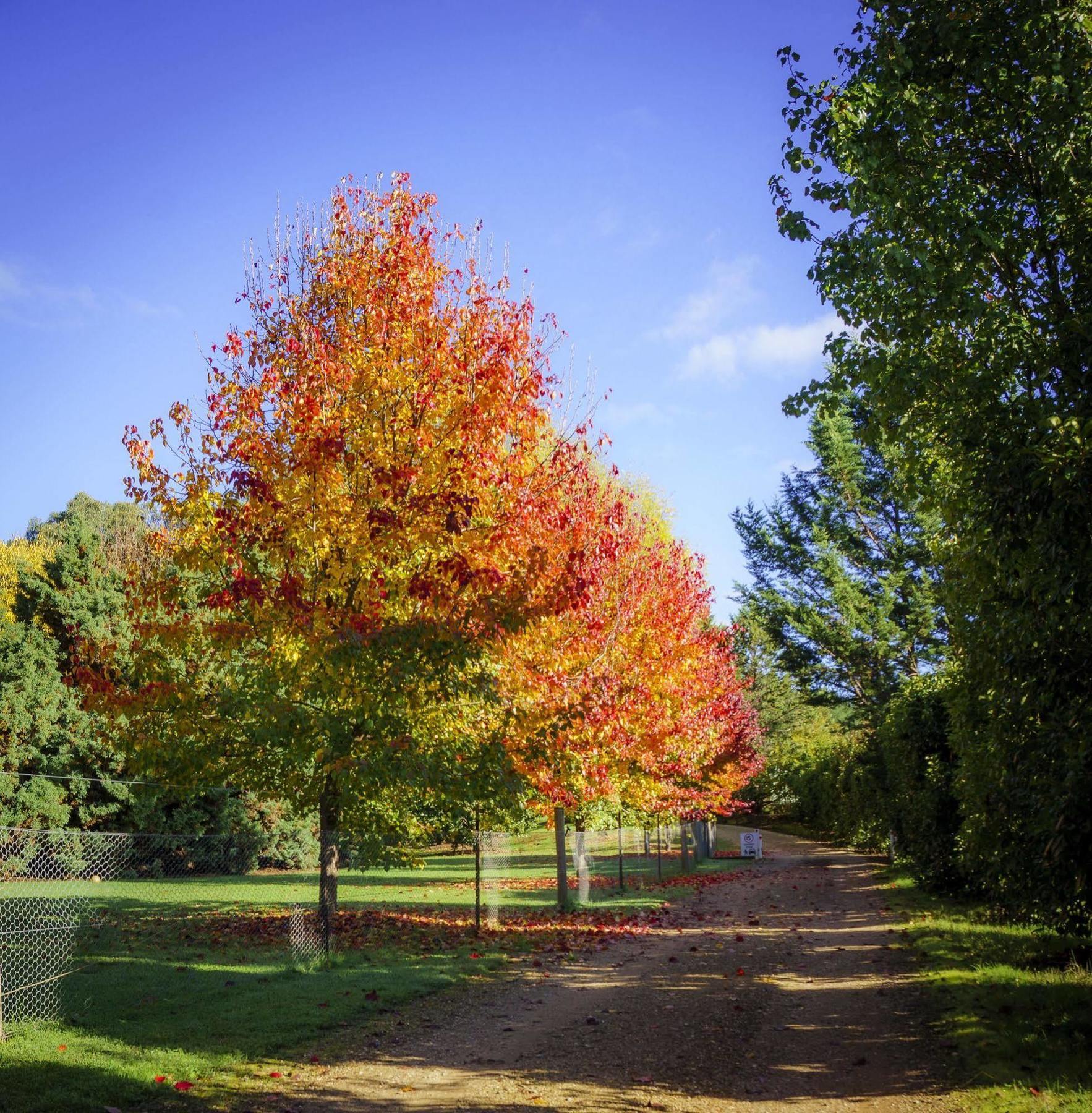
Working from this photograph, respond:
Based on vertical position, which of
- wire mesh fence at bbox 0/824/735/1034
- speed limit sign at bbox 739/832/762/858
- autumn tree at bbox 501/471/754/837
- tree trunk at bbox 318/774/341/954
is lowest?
speed limit sign at bbox 739/832/762/858

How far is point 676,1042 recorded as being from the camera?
27.1 ft

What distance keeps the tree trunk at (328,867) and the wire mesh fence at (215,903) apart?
0.04 metres

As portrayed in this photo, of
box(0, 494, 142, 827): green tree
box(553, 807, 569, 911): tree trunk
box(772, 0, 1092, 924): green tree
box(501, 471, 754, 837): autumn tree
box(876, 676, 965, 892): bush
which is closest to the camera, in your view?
box(772, 0, 1092, 924): green tree

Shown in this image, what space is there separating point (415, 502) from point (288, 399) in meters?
1.98

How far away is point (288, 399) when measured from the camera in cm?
1108

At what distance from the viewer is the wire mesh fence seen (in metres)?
11.1

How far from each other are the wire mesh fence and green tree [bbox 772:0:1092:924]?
315 inches

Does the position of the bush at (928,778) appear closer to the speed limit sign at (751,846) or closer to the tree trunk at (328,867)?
the tree trunk at (328,867)

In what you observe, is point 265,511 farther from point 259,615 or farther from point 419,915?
point 419,915

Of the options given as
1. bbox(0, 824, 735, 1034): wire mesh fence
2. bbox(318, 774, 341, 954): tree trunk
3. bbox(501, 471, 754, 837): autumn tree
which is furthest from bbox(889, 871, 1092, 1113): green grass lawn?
bbox(318, 774, 341, 954): tree trunk

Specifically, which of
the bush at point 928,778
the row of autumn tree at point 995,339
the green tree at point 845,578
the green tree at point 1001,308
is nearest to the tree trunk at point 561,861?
the bush at point 928,778

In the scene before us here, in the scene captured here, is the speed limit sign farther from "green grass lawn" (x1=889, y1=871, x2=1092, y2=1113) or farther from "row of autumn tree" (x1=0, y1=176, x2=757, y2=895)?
"row of autumn tree" (x1=0, y1=176, x2=757, y2=895)

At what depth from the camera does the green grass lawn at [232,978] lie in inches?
279

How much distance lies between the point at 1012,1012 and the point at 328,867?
8.37 meters
